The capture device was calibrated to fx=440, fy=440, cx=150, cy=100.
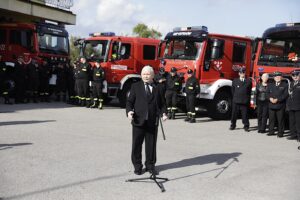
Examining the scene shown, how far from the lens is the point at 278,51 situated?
11.9 metres

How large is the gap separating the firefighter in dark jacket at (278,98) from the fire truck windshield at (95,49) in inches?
258

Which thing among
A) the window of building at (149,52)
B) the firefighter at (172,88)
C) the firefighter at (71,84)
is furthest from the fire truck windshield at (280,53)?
the firefighter at (71,84)

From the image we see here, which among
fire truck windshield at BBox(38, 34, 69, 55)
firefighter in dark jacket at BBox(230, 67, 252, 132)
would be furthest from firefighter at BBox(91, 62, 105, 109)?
firefighter in dark jacket at BBox(230, 67, 252, 132)

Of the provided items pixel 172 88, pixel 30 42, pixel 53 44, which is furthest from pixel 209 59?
pixel 30 42

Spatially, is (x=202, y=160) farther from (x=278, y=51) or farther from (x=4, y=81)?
(x=4, y=81)

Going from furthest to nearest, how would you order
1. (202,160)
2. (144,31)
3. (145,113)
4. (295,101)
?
1. (144,31)
2. (295,101)
3. (202,160)
4. (145,113)

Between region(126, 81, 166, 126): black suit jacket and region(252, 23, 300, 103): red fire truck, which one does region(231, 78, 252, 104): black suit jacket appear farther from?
region(126, 81, 166, 126): black suit jacket

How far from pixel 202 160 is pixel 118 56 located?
8.46 m

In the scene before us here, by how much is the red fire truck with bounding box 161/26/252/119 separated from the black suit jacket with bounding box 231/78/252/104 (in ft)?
5.31

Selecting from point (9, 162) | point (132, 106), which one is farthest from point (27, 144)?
point (132, 106)

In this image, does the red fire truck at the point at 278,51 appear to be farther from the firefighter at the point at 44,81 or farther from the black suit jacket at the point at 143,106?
the firefighter at the point at 44,81

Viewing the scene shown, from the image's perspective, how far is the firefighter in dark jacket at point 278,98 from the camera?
10.6 meters

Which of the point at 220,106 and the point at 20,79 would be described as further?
the point at 20,79

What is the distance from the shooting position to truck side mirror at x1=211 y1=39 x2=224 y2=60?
13316mm
